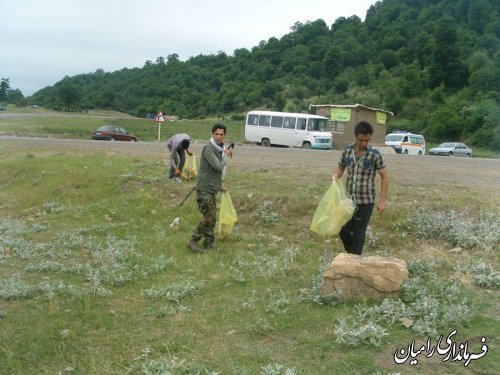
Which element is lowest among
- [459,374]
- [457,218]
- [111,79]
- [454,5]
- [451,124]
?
[459,374]

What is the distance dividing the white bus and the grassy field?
1896 cm

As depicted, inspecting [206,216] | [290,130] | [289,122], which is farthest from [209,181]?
[289,122]

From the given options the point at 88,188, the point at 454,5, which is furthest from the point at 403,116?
the point at 88,188

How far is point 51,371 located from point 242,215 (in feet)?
16.7

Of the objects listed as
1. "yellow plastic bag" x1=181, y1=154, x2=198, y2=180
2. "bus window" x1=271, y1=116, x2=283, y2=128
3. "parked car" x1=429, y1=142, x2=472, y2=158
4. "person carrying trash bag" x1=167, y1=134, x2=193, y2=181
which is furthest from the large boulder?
Answer: "parked car" x1=429, y1=142, x2=472, y2=158

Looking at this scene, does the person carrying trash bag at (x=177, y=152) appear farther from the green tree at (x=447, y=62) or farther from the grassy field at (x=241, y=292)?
the green tree at (x=447, y=62)

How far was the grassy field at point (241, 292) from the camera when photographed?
155 inches

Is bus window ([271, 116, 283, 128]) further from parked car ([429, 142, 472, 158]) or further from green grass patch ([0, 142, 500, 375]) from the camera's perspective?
green grass patch ([0, 142, 500, 375])

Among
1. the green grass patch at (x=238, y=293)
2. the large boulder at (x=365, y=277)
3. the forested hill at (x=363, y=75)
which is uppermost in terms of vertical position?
the forested hill at (x=363, y=75)

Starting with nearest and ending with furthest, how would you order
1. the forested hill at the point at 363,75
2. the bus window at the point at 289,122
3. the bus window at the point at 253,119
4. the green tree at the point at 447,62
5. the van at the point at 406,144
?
the bus window at the point at 289,122 < the bus window at the point at 253,119 < the van at the point at 406,144 < the forested hill at the point at 363,75 < the green tree at the point at 447,62

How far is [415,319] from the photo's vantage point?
4.27 metres

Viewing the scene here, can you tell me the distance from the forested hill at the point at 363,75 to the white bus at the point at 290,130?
21.0 m

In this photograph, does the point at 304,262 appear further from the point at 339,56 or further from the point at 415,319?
the point at 339,56

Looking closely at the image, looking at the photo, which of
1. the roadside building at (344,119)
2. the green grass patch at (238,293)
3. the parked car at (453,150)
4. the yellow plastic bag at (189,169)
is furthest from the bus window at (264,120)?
the green grass patch at (238,293)
